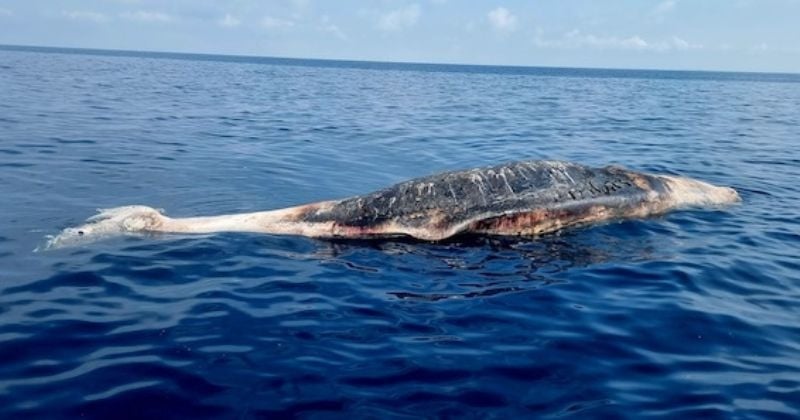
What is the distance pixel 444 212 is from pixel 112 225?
5.95 meters

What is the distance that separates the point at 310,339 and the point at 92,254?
4806 millimetres

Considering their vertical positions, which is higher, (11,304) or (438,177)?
(438,177)

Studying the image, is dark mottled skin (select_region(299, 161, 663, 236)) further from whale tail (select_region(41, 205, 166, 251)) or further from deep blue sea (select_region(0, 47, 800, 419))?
whale tail (select_region(41, 205, 166, 251))

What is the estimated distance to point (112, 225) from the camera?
1151 centimetres

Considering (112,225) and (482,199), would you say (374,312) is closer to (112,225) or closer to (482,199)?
(482,199)

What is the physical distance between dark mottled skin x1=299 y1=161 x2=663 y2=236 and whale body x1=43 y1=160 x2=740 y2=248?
0.06 feet

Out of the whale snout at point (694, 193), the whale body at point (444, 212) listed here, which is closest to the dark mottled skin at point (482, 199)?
the whale body at point (444, 212)

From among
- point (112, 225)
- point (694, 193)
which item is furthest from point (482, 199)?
point (112, 225)

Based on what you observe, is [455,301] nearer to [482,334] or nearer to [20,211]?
[482,334]

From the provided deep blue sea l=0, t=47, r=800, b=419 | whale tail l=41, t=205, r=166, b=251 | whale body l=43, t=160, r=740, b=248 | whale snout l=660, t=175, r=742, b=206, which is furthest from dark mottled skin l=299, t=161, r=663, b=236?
whale tail l=41, t=205, r=166, b=251

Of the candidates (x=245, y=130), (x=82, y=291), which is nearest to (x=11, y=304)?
(x=82, y=291)

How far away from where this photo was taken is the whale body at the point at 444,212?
11.4 meters

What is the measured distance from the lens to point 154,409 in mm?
5867

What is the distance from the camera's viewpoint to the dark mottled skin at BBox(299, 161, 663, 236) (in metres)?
11.4
